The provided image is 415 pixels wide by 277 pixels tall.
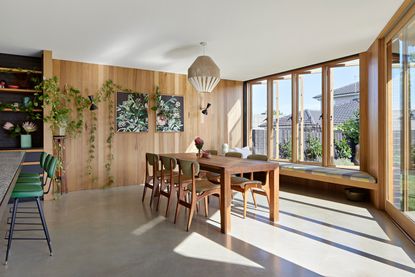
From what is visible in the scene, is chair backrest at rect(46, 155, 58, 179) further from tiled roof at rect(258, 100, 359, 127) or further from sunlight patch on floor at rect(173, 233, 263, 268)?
tiled roof at rect(258, 100, 359, 127)

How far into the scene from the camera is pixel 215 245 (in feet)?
9.40

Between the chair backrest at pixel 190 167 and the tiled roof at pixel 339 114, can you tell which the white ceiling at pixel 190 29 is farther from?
the chair backrest at pixel 190 167

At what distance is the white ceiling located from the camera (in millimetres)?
3170

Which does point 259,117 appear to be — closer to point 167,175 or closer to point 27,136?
point 167,175

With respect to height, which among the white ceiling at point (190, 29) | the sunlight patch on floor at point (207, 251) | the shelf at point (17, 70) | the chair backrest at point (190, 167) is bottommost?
the sunlight patch on floor at point (207, 251)

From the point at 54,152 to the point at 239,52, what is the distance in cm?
380

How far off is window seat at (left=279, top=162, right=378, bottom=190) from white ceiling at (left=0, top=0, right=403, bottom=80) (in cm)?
206

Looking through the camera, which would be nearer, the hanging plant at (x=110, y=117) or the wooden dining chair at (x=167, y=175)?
the wooden dining chair at (x=167, y=175)

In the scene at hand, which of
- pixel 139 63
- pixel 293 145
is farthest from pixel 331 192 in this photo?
pixel 139 63

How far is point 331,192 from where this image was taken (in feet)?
17.6

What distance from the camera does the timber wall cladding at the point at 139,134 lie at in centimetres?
550

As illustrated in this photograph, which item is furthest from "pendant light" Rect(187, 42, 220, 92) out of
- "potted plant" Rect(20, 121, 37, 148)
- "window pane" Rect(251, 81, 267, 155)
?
"window pane" Rect(251, 81, 267, 155)

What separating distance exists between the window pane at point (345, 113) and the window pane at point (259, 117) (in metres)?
1.88

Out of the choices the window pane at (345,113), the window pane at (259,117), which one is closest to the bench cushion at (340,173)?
the window pane at (345,113)
